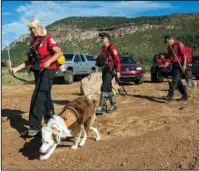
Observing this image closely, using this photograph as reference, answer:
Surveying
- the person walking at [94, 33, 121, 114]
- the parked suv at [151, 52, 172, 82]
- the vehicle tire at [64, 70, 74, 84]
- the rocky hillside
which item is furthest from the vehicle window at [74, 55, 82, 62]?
the rocky hillside

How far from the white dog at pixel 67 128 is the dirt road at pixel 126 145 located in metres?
0.18

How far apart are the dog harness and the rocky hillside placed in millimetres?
76822

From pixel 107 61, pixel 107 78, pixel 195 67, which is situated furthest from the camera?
pixel 195 67

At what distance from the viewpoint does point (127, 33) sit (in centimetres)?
12812

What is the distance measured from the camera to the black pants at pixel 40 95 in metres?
8.00

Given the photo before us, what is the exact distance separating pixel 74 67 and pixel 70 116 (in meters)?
17.5

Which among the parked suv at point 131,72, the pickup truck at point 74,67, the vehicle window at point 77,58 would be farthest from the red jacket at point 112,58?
the vehicle window at point 77,58

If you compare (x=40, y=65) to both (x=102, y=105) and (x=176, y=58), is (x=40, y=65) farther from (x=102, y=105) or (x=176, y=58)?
(x=176, y=58)

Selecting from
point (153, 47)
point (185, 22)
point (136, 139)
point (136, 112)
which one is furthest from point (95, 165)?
point (185, 22)

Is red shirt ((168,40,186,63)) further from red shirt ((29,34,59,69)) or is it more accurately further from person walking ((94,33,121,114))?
red shirt ((29,34,59,69))

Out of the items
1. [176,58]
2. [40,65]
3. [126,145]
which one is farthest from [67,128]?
[176,58]

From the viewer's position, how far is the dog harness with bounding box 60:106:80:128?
22.8 feet

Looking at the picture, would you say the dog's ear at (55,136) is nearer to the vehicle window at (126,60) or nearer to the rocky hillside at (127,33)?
the vehicle window at (126,60)

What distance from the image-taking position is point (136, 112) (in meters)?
11.0
